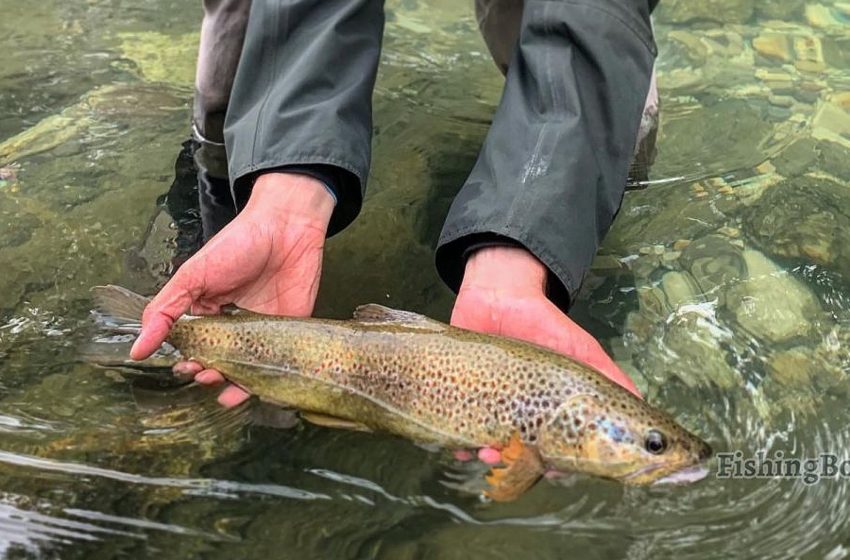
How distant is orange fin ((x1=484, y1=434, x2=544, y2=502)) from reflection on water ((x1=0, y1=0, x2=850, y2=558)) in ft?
0.30

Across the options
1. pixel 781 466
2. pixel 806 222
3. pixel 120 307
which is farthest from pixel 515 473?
pixel 806 222

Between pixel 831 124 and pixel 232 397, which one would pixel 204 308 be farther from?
pixel 831 124

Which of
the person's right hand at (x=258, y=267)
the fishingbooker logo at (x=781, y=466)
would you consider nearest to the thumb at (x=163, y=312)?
the person's right hand at (x=258, y=267)

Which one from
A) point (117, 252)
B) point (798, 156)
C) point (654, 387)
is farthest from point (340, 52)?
point (798, 156)

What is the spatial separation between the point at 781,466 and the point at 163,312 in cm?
191

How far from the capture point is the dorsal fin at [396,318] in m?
2.68

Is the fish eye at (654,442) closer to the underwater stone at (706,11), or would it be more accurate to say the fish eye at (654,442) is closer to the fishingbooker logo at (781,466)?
the fishingbooker logo at (781,466)

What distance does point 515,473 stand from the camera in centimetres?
233

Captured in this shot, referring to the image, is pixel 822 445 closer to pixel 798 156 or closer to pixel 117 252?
pixel 798 156

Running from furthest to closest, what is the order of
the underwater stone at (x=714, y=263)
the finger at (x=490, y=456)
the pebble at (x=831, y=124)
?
the pebble at (x=831, y=124), the underwater stone at (x=714, y=263), the finger at (x=490, y=456)

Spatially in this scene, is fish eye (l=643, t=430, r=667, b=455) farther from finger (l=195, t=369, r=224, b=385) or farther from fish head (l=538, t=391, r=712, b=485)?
finger (l=195, t=369, r=224, b=385)

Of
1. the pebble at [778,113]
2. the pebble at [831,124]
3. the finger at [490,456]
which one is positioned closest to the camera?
the finger at [490,456]

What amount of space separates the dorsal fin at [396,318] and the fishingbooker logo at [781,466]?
93 centimetres

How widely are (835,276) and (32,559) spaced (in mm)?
3063
